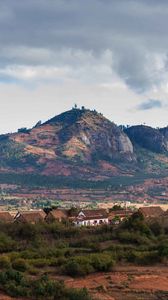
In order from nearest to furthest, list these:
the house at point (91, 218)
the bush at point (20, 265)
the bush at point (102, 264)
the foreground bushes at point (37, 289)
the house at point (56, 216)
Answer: the foreground bushes at point (37, 289) → the bush at point (20, 265) → the bush at point (102, 264) → the house at point (56, 216) → the house at point (91, 218)

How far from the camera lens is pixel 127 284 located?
3409 cm

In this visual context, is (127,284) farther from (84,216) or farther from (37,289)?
(84,216)

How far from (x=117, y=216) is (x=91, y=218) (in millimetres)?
3357

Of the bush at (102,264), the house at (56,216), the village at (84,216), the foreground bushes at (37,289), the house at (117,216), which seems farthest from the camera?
the house at (117,216)

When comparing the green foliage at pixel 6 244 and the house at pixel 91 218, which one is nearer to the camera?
the green foliage at pixel 6 244

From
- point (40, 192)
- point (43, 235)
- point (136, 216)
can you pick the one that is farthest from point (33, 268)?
point (40, 192)

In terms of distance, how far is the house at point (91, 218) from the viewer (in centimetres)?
7025

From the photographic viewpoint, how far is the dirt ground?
3123 centimetres

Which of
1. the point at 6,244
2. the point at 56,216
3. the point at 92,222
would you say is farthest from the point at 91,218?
the point at 6,244

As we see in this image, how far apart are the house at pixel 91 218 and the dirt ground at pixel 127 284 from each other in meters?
30.4

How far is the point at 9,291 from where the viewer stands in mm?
31062

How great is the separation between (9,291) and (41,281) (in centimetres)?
186

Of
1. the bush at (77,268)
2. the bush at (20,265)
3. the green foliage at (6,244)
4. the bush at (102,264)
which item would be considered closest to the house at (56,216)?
the green foliage at (6,244)

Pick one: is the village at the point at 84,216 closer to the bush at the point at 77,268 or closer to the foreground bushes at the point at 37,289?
the bush at the point at 77,268
